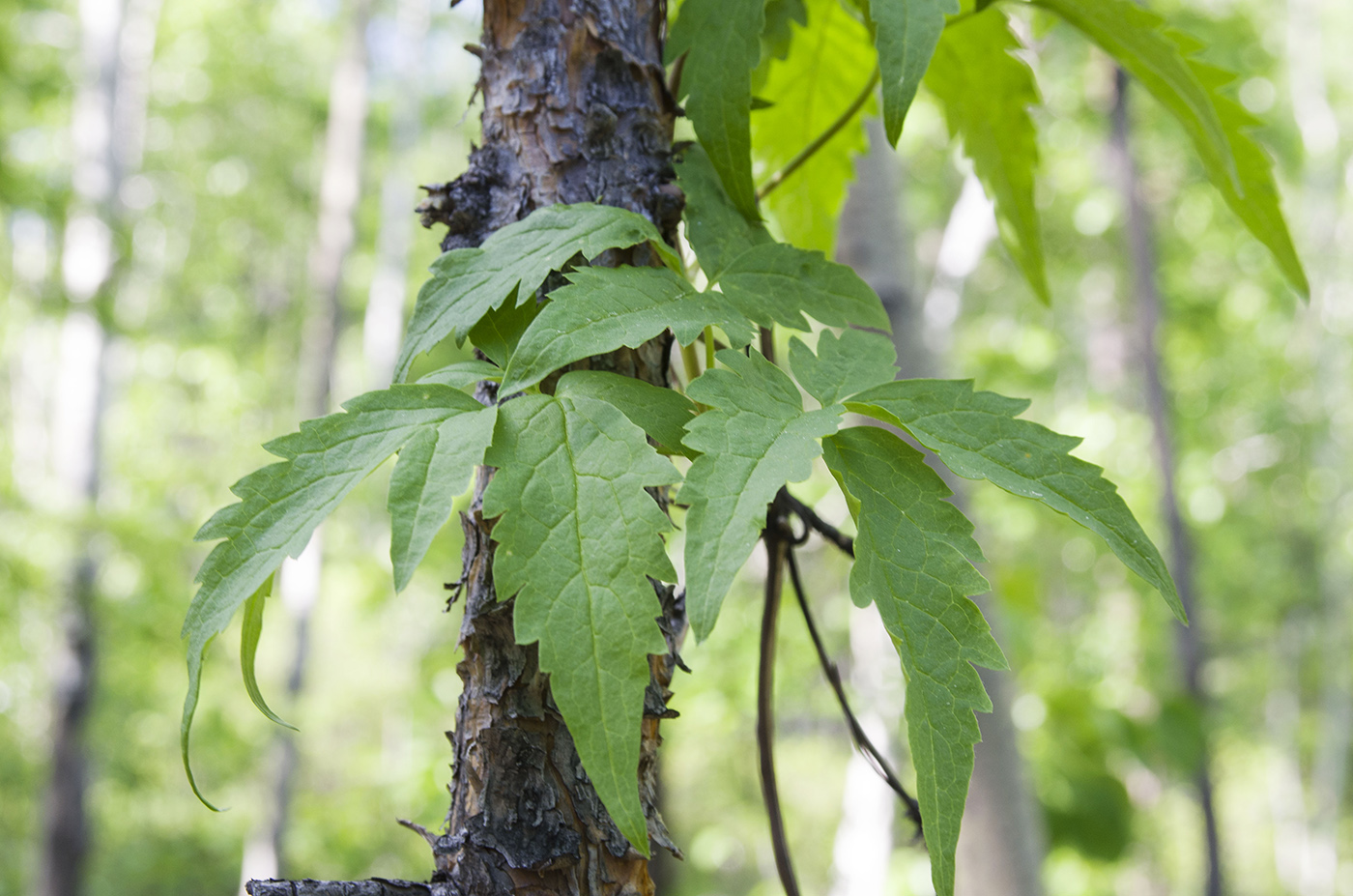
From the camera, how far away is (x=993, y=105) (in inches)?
28.0

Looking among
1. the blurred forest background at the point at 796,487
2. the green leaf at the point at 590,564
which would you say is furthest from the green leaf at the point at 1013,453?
the blurred forest background at the point at 796,487

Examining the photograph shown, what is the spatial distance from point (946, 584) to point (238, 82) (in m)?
14.4

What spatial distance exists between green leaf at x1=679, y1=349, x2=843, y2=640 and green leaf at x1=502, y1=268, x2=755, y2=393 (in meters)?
0.03

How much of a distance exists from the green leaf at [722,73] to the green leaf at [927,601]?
0.23 m

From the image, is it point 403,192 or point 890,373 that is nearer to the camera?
point 890,373

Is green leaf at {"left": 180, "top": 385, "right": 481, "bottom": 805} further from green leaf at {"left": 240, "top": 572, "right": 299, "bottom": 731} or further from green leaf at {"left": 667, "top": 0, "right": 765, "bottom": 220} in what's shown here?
green leaf at {"left": 667, "top": 0, "right": 765, "bottom": 220}

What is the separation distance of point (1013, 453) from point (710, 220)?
0.25 meters

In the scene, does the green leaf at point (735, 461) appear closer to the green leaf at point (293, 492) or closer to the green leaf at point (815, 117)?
the green leaf at point (293, 492)

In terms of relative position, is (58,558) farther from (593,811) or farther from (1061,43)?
(1061,43)

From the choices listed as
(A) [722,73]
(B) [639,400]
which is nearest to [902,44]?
(A) [722,73]

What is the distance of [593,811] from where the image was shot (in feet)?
1.53

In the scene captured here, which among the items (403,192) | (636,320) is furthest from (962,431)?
(403,192)

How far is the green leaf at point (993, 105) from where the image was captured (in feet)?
2.29

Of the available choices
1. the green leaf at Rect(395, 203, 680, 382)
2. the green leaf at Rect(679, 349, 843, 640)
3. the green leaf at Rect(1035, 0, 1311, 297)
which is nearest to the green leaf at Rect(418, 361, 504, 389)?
the green leaf at Rect(395, 203, 680, 382)
